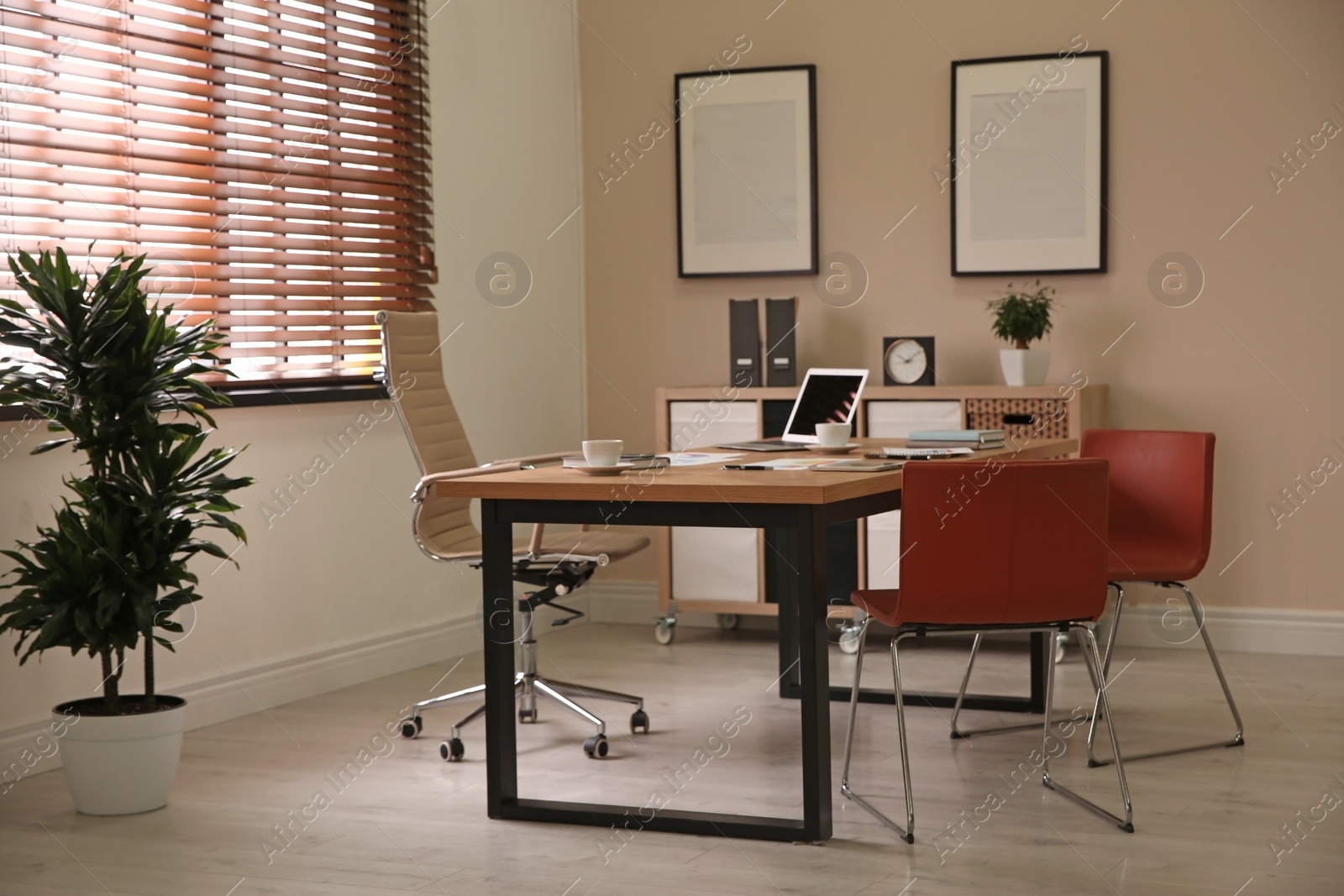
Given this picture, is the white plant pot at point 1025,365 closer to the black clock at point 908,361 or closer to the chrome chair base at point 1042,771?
the black clock at point 908,361

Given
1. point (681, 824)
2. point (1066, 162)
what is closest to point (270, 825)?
point (681, 824)

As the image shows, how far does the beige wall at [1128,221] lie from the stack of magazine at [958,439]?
51.3 inches

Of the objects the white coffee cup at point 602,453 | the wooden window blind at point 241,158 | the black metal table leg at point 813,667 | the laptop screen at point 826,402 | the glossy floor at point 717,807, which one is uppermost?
the wooden window blind at point 241,158

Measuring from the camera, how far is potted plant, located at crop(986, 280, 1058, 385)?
5086 millimetres

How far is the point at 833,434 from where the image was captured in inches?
155

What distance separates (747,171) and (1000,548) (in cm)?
304

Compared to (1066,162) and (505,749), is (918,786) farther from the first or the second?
(1066,162)

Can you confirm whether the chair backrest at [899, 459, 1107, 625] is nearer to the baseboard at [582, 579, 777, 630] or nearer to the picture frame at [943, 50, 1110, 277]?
the picture frame at [943, 50, 1110, 277]

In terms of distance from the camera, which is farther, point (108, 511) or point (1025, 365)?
point (1025, 365)

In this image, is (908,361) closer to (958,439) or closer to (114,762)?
(958,439)

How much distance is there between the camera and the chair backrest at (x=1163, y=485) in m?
3.85

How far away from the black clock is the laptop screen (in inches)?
38.1

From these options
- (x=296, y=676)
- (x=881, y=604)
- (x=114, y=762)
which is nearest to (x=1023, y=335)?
(x=881, y=604)

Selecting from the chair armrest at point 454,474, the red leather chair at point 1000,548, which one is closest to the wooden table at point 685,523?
the red leather chair at point 1000,548
